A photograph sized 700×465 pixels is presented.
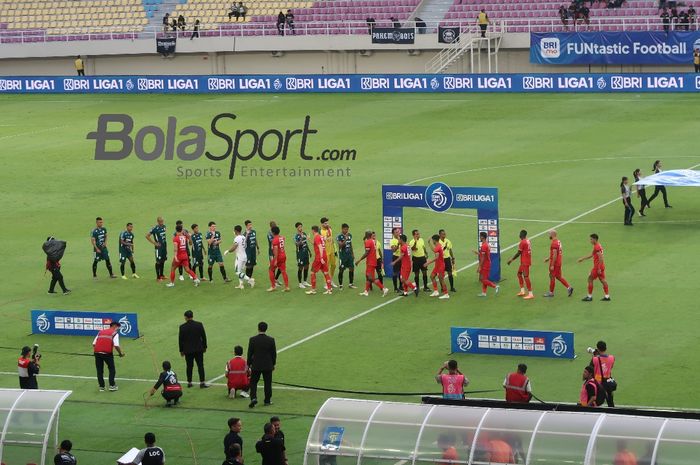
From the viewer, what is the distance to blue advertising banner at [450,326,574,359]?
28.7 meters

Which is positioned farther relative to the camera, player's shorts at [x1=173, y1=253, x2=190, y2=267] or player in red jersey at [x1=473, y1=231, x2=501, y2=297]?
player's shorts at [x1=173, y1=253, x2=190, y2=267]

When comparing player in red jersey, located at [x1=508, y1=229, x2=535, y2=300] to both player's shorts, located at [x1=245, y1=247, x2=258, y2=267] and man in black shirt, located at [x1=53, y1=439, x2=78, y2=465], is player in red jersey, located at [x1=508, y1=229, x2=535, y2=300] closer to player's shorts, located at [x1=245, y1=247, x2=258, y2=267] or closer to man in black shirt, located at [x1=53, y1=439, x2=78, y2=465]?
player's shorts, located at [x1=245, y1=247, x2=258, y2=267]

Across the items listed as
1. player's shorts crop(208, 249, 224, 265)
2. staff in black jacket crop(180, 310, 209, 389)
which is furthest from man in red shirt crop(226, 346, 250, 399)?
player's shorts crop(208, 249, 224, 265)

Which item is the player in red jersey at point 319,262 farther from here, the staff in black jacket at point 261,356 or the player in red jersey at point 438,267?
the staff in black jacket at point 261,356

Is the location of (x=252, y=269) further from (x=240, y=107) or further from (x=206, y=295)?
(x=240, y=107)

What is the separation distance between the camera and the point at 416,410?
20.7 metres

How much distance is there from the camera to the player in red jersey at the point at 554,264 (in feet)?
108

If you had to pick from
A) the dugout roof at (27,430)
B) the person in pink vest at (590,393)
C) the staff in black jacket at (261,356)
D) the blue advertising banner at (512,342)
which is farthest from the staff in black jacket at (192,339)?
the person in pink vest at (590,393)

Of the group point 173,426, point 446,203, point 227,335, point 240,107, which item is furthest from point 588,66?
point 173,426

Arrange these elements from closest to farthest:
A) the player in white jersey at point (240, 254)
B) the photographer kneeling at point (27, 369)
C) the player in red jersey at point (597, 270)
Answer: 1. the photographer kneeling at point (27, 369)
2. the player in red jersey at point (597, 270)
3. the player in white jersey at point (240, 254)

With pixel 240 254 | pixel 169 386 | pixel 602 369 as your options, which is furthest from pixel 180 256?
pixel 602 369

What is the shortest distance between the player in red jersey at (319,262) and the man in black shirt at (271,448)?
13.7 m

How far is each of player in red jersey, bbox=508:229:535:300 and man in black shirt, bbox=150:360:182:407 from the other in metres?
10.00

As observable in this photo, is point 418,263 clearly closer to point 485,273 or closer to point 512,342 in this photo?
point 485,273
